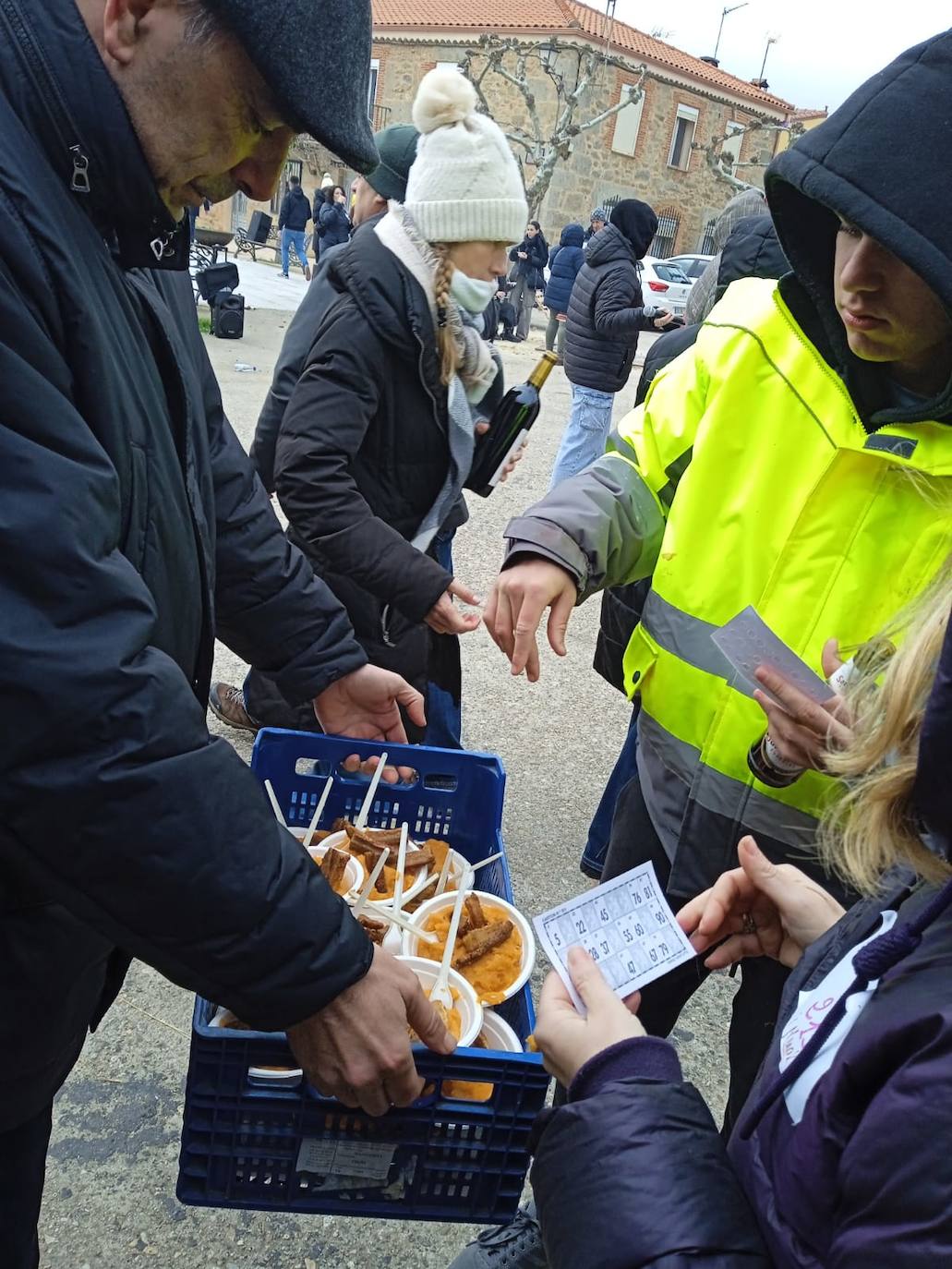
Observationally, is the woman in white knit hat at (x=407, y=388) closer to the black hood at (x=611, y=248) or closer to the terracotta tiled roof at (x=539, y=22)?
the black hood at (x=611, y=248)

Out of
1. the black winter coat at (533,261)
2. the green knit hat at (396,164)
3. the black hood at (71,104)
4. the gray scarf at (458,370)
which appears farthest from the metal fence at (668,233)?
the black hood at (71,104)

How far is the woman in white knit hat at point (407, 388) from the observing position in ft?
8.91

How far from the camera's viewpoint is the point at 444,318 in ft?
9.12

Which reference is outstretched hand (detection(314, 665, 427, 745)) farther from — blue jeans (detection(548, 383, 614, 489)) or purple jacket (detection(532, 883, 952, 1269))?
blue jeans (detection(548, 383, 614, 489))

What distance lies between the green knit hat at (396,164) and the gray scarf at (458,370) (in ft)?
1.29

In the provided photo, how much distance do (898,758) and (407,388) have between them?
6.62 feet

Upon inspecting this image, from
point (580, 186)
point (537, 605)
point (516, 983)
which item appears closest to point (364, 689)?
point (537, 605)

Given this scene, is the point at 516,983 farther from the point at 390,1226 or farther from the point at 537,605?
the point at 390,1226

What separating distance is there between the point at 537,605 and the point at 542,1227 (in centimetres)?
105

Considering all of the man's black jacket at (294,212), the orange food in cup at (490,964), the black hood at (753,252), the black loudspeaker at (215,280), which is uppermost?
the black hood at (753,252)

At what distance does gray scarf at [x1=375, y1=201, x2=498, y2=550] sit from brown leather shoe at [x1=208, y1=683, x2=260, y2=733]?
4.74 feet

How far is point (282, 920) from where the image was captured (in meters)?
1.25

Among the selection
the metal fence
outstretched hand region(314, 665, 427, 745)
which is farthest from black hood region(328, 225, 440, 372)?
the metal fence

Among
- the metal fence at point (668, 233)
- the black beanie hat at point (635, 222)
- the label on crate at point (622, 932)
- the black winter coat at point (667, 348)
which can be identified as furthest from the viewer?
the metal fence at point (668, 233)
